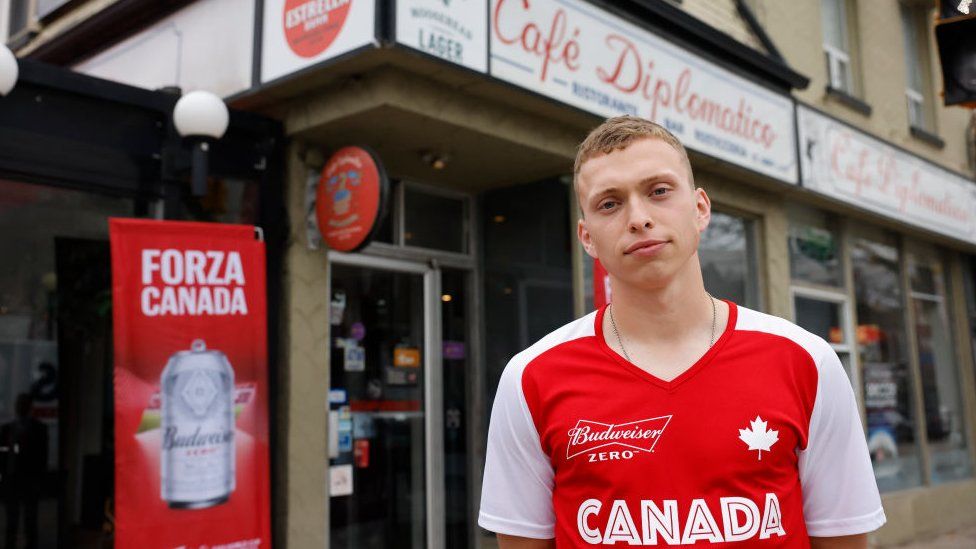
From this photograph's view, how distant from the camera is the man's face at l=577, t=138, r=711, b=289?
1.77m

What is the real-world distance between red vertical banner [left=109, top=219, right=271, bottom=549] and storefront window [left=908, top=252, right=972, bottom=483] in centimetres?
947

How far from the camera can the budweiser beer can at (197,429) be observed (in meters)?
4.68

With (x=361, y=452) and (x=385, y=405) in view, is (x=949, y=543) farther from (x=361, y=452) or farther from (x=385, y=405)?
(x=361, y=452)

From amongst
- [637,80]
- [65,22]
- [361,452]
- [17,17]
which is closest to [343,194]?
[361,452]

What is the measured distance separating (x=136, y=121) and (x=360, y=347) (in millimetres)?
2449

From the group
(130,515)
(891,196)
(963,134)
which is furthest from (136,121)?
(963,134)

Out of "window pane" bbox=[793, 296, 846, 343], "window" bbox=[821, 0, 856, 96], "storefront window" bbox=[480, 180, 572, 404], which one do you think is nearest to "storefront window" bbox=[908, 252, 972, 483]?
"window pane" bbox=[793, 296, 846, 343]

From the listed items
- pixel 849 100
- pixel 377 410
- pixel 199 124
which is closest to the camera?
pixel 199 124

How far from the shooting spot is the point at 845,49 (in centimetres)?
1086

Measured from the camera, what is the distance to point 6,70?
4.44 m

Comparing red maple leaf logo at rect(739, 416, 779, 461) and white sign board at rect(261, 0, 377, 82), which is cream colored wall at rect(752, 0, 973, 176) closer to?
white sign board at rect(261, 0, 377, 82)

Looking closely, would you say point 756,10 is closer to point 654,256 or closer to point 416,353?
point 416,353

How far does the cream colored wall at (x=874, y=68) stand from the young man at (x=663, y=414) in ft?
26.7

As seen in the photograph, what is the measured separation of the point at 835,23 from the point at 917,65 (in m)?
2.50
